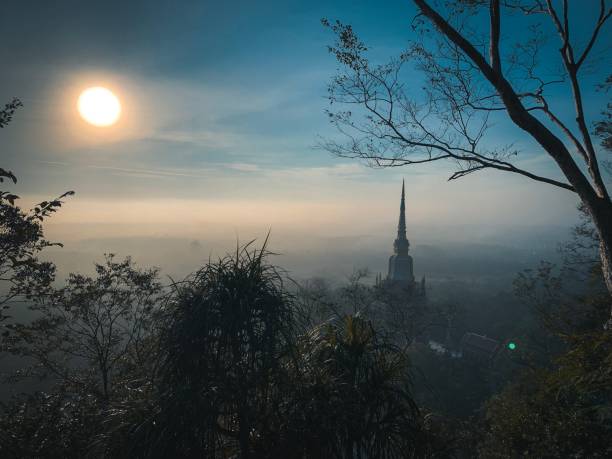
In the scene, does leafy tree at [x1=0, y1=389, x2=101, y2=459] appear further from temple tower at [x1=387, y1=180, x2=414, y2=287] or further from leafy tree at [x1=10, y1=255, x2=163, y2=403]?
temple tower at [x1=387, y1=180, x2=414, y2=287]

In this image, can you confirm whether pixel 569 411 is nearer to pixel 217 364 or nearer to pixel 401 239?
pixel 217 364

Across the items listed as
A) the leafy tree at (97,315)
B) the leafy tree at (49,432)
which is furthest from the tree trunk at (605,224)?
the leafy tree at (97,315)

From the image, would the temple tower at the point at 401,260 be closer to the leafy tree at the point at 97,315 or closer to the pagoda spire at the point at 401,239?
the pagoda spire at the point at 401,239

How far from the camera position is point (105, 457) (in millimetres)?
3402

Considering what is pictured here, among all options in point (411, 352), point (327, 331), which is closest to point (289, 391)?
point (327, 331)

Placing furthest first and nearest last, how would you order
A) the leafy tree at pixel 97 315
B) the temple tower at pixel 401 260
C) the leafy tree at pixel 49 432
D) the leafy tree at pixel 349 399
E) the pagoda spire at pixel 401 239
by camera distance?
the temple tower at pixel 401 260
the pagoda spire at pixel 401 239
the leafy tree at pixel 97 315
the leafy tree at pixel 49 432
the leafy tree at pixel 349 399

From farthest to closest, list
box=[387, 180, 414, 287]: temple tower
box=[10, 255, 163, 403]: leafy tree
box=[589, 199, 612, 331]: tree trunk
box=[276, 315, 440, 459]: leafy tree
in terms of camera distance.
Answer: box=[387, 180, 414, 287]: temple tower, box=[10, 255, 163, 403]: leafy tree, box=[589, 199, 612, 331]: tree trunk, box=[276, 315, 440, 459]: leafy tree

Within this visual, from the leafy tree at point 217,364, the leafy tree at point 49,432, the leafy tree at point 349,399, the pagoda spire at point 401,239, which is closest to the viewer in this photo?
the leafy tree at point 217,364

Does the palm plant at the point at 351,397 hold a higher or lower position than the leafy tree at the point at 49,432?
higher

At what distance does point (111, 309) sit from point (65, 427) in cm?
584

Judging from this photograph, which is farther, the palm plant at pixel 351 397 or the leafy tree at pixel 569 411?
the leafy tree at pixel 569 411

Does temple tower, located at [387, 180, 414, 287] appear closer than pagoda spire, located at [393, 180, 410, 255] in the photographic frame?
No

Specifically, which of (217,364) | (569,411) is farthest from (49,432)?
(569,411)

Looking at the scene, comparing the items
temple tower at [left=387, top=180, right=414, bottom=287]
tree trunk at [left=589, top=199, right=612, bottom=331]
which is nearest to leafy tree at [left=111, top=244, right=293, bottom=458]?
tree trunk at [left=589, top=199, right=612, bottom=331]
